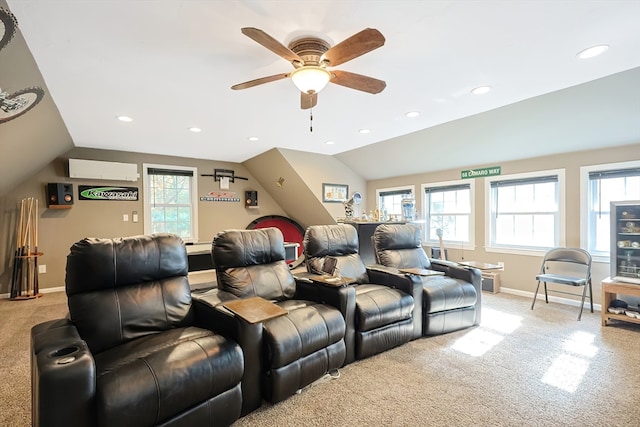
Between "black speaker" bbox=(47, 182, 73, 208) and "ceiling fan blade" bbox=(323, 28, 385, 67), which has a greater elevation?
"ceiling fan blade" bbox=(323, 28, 385, 67)

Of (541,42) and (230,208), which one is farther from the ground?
(541,42)

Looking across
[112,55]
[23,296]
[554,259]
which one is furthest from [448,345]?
[23,296]

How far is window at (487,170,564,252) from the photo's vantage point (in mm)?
4125

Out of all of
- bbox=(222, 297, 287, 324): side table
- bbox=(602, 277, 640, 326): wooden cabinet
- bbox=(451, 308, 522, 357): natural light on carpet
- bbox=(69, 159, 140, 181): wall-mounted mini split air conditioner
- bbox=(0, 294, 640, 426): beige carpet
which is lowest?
bbox=(451, 308, 522, 357): natural light on carpet

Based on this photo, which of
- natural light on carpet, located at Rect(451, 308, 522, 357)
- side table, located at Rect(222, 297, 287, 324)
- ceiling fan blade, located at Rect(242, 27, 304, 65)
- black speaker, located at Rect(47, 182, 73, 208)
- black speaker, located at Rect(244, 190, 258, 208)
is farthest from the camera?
black speaker, located at Rect(244, 190, 258, 208)

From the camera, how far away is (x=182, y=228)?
571cm

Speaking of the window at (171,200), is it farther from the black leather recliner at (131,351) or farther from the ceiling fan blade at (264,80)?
the ceiling fan blade at (264,80)

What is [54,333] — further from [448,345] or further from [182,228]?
[182,228]

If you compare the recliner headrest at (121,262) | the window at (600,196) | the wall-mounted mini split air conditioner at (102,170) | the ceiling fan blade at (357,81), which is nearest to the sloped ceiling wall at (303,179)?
the wall-mounted mini split air conditioner at (102,170)

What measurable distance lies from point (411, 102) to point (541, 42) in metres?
1.22

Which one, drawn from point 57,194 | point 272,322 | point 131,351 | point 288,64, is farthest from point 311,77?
point 57,194

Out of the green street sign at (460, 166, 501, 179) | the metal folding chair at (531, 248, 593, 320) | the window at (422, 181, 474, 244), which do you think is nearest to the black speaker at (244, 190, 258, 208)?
the window at (422, 181, 474, 244)

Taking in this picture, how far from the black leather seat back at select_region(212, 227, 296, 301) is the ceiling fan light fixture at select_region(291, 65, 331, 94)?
1.27 m

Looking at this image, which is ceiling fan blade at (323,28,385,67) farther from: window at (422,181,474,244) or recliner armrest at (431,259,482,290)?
window at (422,181,474,244)
